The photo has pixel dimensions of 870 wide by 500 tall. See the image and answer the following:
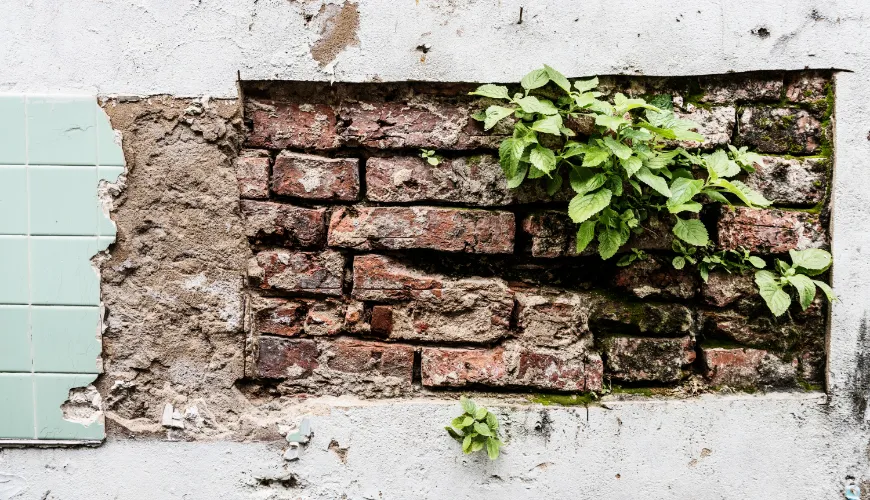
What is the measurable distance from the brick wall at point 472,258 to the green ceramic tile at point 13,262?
20.1 inches

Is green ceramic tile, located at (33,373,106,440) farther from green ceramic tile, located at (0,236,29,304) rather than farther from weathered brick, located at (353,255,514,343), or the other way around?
weathered brick, located at (353,255,514,343)

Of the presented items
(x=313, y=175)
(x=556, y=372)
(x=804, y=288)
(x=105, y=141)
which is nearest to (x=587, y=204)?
(x=556, y=372)

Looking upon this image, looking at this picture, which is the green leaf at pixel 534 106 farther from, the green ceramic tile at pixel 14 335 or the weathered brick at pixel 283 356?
the green ceramic tile at pixel 14 335

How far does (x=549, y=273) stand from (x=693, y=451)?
1.71 ft

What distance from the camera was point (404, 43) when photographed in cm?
125

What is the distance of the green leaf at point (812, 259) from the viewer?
1232mm

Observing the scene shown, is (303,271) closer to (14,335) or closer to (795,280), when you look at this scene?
(14,335)

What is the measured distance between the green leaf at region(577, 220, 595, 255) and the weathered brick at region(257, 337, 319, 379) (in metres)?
0.66

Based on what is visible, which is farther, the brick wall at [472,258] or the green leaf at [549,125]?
the brick wall at [472,258]

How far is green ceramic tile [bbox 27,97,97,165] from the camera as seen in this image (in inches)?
49.4

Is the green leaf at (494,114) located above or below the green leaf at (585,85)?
below

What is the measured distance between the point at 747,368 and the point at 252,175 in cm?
124

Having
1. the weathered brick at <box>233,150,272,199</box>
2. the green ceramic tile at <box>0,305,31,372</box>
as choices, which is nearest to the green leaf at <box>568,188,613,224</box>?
the weathered brick at <box>233,150,272,199</box>

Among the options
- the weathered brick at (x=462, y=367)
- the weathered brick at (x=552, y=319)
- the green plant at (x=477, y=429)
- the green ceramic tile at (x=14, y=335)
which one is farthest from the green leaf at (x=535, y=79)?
the green ceramic tile at (x=14, y=335)
